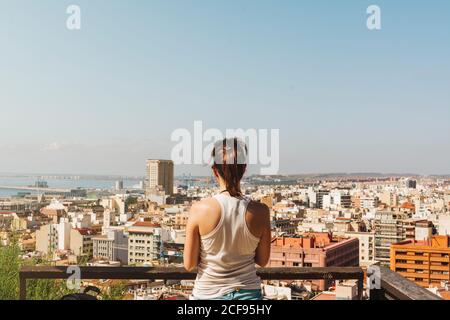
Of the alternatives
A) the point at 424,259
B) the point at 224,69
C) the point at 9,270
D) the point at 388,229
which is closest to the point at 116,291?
the point at 9,270

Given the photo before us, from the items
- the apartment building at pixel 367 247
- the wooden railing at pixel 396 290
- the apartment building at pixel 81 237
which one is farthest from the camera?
the apartment building at pixel 367 247

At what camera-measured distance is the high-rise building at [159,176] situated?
316 inches

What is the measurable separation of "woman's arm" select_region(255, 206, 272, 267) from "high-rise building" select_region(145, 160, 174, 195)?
6.51 meters

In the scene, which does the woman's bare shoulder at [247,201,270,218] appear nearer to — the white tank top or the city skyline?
the white tank top

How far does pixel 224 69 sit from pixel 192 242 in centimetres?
419

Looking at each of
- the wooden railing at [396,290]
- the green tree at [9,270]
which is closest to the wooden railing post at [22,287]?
the green tree at [9,270]

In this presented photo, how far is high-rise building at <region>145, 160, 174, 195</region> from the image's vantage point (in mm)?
8039

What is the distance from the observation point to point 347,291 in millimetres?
1567

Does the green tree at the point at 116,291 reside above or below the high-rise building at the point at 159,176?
below

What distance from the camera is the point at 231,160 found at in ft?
3.67

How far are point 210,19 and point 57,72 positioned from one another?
2438mm

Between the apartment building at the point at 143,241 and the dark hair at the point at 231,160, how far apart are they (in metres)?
8.63

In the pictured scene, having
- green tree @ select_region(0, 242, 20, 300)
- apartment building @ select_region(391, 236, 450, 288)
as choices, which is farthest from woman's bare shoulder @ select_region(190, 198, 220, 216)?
apartment building @ select_region(391, 236, 450, 288)

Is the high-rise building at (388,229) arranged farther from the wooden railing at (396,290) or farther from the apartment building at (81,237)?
the wooden railing at (396,290)
